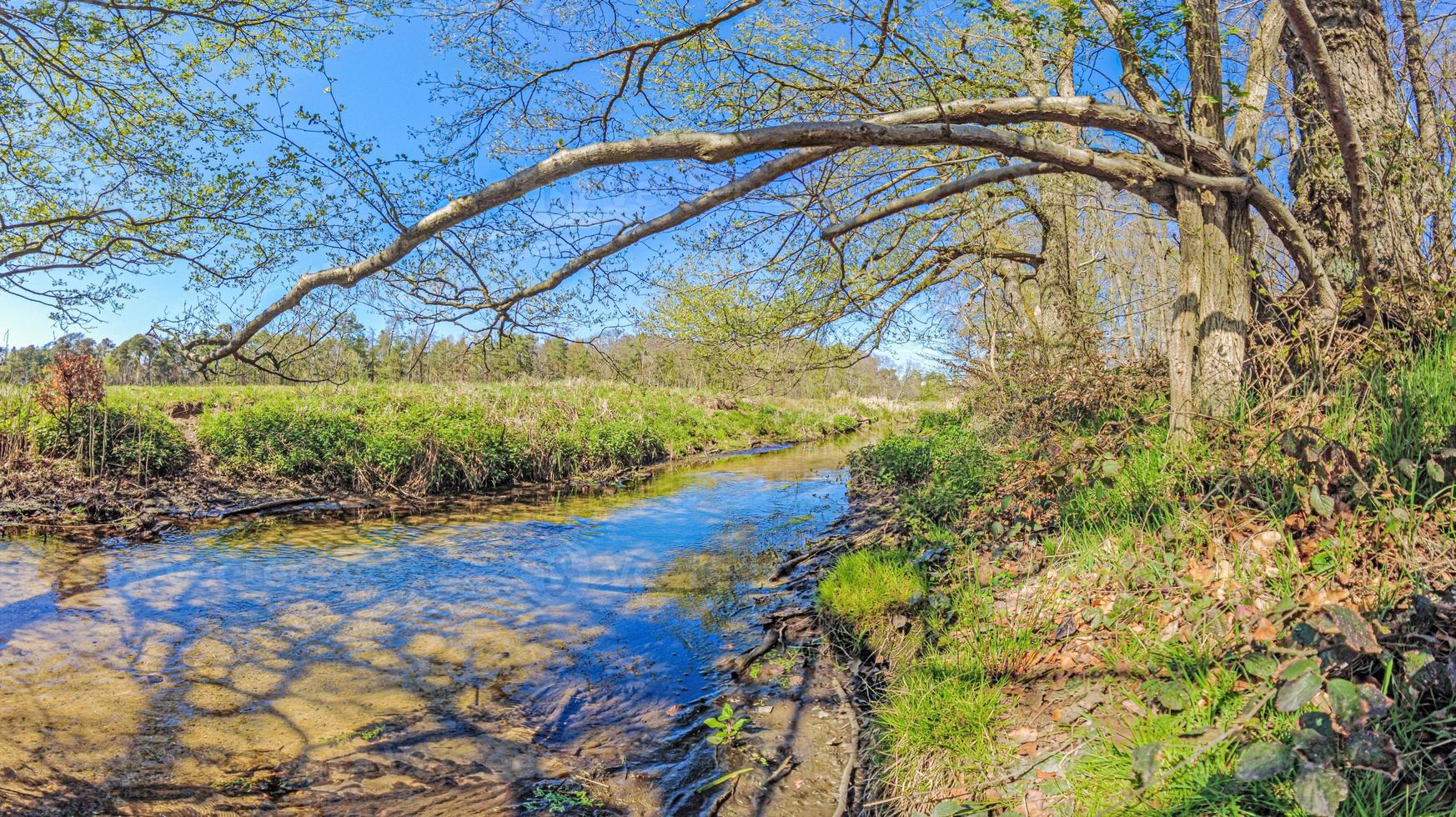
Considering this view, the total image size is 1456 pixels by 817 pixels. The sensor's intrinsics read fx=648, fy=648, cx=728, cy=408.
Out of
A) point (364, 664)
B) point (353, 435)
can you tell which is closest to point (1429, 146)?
point (364, 664)

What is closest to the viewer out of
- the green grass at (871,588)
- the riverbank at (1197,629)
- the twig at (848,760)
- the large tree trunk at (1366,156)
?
the riverbank at (1197,629)


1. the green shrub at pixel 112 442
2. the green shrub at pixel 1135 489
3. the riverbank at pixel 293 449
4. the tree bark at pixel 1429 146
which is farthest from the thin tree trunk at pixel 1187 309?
the green shrub at pixel 112 442

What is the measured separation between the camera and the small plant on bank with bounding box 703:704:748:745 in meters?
3.82

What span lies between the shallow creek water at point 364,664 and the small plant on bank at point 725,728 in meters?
0.12

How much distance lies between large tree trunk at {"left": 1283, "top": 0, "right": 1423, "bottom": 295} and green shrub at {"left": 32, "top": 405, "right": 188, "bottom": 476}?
603 inches

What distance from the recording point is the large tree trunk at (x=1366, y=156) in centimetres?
442

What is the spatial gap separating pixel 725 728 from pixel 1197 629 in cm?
250

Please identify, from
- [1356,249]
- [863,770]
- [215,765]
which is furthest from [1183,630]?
[215,765]

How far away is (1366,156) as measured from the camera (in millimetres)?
4199

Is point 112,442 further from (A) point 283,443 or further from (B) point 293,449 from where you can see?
(B) point 293,449

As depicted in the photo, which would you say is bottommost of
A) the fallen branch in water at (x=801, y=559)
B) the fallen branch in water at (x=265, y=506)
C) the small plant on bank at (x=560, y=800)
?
the small plant on bank at (x=560, y=800)

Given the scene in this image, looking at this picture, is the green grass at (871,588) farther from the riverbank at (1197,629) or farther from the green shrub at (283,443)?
the green shrub at (283,443)

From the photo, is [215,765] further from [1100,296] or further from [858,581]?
[1100,296]

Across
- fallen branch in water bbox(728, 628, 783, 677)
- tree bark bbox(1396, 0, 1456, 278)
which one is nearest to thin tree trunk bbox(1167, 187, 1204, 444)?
tree bark bbox(1396, 0, 1456, 278)
